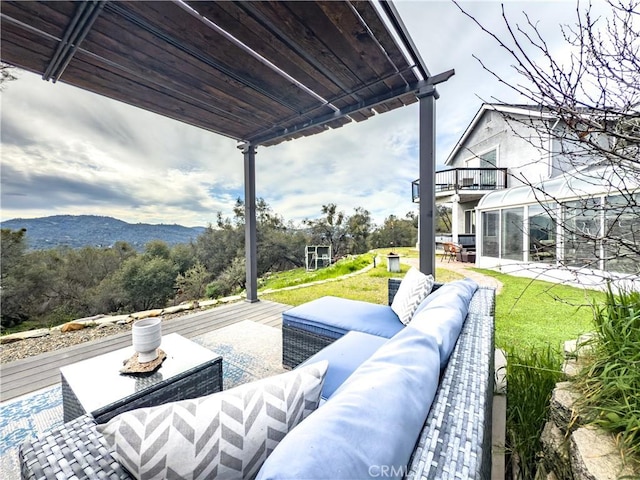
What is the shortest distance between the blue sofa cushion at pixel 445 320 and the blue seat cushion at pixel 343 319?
2.16 feet

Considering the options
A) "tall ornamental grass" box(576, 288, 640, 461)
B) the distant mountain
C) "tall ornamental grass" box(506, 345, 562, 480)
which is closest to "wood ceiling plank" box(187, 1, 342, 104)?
"tall ornamental grass" box(576, 288, 640, 461)

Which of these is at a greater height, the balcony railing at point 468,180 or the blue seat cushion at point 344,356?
the balcony railing at point 468,180

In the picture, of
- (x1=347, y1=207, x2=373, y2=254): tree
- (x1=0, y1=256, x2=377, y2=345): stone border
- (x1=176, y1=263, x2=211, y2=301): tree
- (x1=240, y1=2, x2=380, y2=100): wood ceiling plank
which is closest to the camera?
(x1=240, y1=2, x2=380, y2=100): wood ceiling plank

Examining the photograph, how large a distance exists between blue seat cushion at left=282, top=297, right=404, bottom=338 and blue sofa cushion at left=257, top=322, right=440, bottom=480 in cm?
134

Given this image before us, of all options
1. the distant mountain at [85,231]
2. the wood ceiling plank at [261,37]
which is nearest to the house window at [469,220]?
the wood ceiling plank at [261,37]

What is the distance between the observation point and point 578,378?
1.20 m

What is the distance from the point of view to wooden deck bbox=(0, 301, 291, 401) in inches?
92.4

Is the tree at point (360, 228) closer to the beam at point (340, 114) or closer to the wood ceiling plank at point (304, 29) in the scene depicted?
the beam at point (340, 114)

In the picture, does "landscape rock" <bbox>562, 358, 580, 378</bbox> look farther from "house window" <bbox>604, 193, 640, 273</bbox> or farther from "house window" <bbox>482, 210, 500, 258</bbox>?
"house window" <bbox>482, 210, 500, 258</bbox>

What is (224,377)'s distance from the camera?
2402mm

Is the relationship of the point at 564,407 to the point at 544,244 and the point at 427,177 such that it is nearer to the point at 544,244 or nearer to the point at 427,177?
the point at 544,244

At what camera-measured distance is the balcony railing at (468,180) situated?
27.3 ft

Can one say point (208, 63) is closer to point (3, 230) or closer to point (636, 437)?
point (636, 437)

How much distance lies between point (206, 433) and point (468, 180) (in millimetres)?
10196
